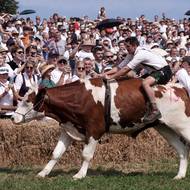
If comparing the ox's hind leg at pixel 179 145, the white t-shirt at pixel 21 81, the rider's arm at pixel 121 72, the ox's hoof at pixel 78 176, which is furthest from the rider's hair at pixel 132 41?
the white t-shirt at pixel 21 81

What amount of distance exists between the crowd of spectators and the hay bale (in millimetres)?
847

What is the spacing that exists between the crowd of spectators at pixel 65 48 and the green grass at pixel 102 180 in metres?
2.04

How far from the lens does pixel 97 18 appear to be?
89.0 ft

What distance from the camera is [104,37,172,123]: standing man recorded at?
9781 millimetres

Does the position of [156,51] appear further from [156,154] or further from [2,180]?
[2,180]

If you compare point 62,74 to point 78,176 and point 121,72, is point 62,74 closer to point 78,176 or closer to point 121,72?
point 121,72

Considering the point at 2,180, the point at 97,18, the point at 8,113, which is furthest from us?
the point at 97,18

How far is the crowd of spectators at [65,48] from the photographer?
493 inches

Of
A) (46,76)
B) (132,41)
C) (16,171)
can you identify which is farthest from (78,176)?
(46,76)

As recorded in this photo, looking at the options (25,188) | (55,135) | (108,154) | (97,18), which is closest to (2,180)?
(25,188)

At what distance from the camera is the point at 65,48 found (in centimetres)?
1900

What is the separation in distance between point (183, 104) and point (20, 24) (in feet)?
40.7

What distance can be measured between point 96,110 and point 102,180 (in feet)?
3.91

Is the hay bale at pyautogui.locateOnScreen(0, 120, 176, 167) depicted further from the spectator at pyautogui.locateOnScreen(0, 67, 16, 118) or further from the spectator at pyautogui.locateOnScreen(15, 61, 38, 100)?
the spectator at pyautogui.locateOnScreen(15, 61, 38, 100)
